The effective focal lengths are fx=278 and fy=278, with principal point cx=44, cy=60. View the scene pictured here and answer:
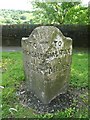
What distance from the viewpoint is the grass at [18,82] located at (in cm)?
465

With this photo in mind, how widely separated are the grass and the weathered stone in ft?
1.47

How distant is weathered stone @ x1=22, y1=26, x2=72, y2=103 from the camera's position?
4879 mm

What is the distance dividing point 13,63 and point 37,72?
3086 millimetres

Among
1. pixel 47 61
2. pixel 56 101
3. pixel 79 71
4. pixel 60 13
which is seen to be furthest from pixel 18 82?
pixel 60 13

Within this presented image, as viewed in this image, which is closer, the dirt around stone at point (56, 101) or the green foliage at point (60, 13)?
the dirt around stone at point (56, 101)

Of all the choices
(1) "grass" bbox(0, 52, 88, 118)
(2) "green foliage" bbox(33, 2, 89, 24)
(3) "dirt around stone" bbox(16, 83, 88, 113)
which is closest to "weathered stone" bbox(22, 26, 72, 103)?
(3) "dirt around stone" bbox(16, 83, 88, 113)

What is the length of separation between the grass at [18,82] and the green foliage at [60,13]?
12.5 ft

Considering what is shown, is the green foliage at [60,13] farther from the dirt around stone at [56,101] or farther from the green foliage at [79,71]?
the dirt around stone at [56,101]

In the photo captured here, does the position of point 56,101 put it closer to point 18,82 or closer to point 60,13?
point 18,82

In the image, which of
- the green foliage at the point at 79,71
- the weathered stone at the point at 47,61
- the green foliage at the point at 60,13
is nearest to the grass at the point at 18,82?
the green foliage at the point at 79,71

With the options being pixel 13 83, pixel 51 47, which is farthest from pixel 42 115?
pixel 13 83

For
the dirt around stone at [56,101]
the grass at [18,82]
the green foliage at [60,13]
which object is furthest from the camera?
the green foliage at [60,13]

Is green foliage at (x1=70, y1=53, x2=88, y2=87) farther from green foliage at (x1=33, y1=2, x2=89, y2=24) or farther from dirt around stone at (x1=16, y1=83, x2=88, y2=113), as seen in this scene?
green foliage at (x1=33, y1=2, x2=89, y2=24)

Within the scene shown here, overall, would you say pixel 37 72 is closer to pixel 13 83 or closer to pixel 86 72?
pixel 13 83
